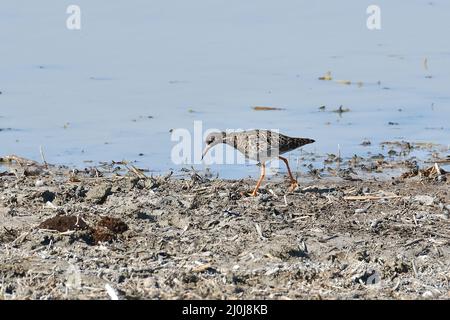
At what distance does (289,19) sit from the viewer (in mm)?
22578

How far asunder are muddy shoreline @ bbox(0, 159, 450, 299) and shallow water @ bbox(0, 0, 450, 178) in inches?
89.1

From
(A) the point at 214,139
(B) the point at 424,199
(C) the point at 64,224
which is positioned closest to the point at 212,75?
(A) the point at 214,139

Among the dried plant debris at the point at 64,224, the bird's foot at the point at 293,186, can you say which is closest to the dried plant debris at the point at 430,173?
the bird's foot at the point at 293,186

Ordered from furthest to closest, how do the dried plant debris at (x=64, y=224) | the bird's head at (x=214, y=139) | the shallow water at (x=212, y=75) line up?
the shallow water at (x=212, y=75) < the bird's head at (x=214, y=139) < the dried plant debris at (x=64, y=224)

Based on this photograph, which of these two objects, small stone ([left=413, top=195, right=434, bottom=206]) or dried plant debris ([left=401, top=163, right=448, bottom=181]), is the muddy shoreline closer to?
small stone ([left=413, top=195, right=434, bottom=206])

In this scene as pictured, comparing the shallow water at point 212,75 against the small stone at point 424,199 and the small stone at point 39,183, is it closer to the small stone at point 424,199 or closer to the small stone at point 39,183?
the small stone at point 39,183

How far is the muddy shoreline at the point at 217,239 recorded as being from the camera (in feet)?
27.5

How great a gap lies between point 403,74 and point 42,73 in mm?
5832

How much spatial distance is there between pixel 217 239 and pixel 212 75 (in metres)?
8.66

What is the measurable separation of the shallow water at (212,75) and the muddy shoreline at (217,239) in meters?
2.26

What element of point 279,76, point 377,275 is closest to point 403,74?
point 279,76

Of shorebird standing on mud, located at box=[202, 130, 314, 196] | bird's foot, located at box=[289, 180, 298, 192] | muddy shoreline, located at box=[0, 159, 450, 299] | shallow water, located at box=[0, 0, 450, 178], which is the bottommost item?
muddy shoreline, located at box=[0, 159, 450, 299]

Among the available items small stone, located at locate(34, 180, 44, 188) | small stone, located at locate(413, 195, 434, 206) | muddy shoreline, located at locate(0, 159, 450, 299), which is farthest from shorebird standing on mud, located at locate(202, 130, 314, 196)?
small stone, located at locate(34, 180, 44, 188)

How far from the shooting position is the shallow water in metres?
14.8
